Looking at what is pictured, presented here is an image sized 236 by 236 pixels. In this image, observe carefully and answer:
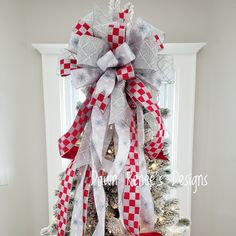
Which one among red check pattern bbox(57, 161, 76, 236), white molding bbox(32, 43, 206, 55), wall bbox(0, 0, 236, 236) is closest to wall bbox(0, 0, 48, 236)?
wall bbox(0, 0, 236, 236)

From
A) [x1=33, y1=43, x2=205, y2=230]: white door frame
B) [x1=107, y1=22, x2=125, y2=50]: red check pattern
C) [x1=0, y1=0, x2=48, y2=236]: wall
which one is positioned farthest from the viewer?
[x1=33, y1=43, x2=205, y2=230]: white door frame

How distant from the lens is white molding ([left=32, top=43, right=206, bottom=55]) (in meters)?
1.44

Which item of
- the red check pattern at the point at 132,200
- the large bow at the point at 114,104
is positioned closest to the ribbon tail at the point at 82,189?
the large bow at the point at 114,104

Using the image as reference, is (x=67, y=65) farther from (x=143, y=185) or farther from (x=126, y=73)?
(x=143, y=185)

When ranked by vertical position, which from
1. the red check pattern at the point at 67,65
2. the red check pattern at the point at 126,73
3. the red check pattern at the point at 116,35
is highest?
the red check pattern at the point at 116,35

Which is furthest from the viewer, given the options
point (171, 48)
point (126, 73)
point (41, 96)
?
point (41, 96)

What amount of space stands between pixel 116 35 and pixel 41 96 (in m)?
1.05

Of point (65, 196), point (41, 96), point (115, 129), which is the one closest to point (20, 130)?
point (41, 96)

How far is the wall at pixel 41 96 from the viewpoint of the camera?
138 cm

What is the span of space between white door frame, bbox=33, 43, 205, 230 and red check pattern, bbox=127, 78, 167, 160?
847mm

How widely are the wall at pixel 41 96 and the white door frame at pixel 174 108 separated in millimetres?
71

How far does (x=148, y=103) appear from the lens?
66 centimetres

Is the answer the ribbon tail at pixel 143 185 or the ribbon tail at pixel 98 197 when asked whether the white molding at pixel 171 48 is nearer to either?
the ribbon tail at pixel 143 185

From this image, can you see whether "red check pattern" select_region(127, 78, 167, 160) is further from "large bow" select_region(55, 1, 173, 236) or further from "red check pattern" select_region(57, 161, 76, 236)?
"red check pattern" select_region(57, 161, 76, 236)
